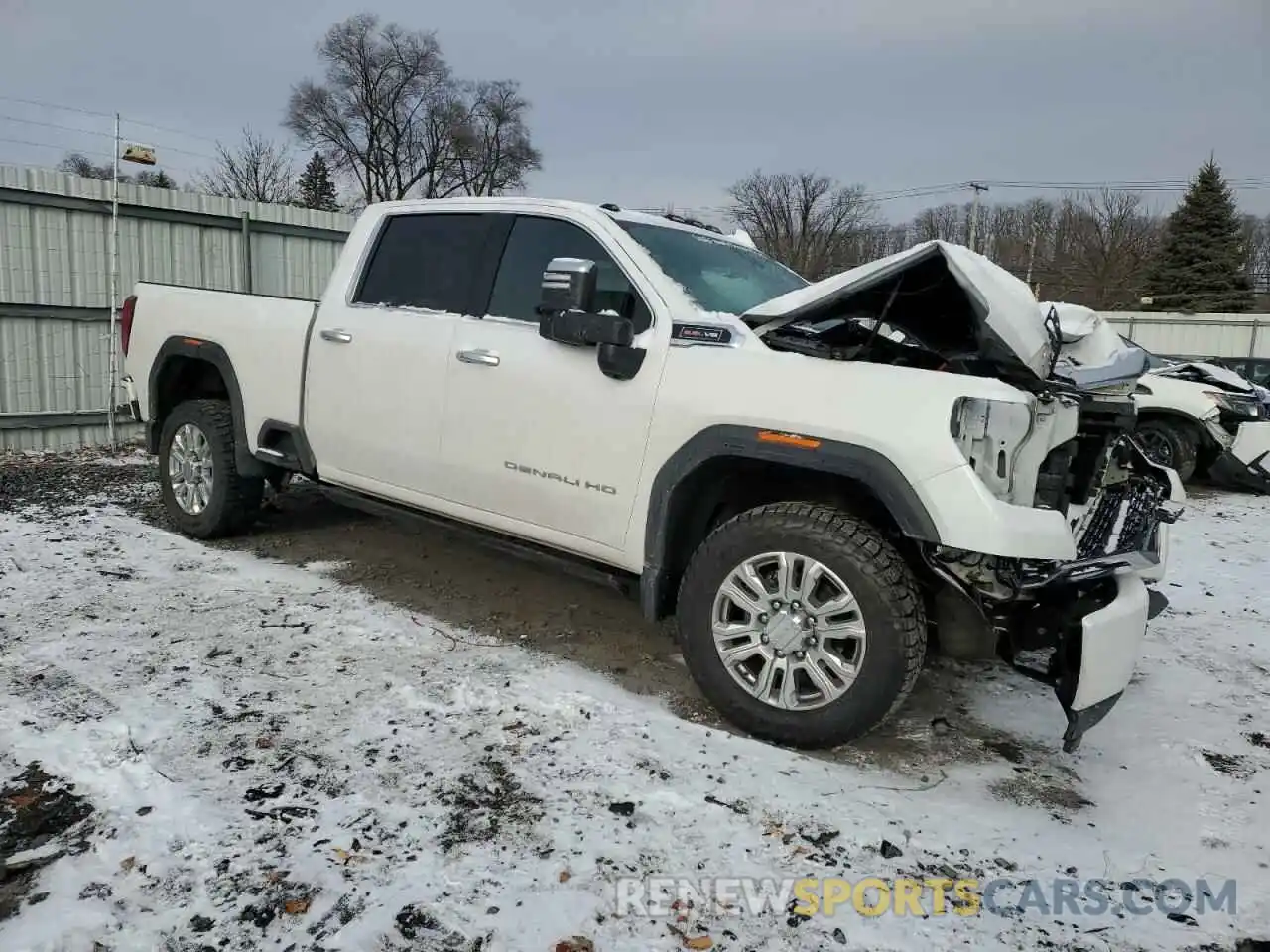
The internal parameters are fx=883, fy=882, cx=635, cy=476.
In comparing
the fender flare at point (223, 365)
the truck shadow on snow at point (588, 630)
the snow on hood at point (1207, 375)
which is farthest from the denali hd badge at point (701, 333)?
the snow on hood at point (1207, 375)

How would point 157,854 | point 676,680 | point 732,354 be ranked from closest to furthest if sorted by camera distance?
1. point 157,854
2. point 732,354
3. point 676,680

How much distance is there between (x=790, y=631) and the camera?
10.4 feet

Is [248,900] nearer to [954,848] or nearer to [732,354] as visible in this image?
[954,848]

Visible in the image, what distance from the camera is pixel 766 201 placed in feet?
180

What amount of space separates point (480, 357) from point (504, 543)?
869mm

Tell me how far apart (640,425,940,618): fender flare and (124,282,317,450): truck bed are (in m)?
2.39

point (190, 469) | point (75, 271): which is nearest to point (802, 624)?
point (190, 469)

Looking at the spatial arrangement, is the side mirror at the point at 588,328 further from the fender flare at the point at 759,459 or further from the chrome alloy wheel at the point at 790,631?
the chrome alloy wheel at the point at 790,631

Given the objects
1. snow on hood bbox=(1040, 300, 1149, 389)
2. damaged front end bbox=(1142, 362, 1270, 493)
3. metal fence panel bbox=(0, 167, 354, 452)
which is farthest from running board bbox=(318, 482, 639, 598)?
damaged front end bbox=(1142, 362, 1270, 493)

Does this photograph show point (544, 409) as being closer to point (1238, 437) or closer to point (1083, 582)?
point (1083, 582)

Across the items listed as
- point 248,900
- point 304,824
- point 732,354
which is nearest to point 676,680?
point 732,354

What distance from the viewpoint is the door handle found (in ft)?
12.9

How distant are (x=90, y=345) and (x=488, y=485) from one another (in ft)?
25.8

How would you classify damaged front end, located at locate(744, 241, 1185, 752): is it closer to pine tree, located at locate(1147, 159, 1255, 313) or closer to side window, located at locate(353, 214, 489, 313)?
side window, located at locate(353, 214, 489, 313)
